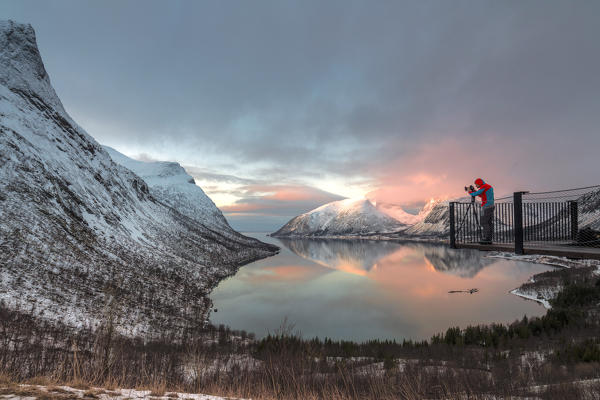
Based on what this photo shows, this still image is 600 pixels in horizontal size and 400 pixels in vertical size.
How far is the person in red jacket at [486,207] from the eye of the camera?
1141cm

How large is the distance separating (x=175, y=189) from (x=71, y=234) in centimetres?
13306

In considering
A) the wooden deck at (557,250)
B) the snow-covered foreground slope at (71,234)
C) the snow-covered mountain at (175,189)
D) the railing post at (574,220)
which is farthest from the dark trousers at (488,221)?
the snow-covered mountain at (175,189)

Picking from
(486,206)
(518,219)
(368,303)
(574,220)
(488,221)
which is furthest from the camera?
(368,303)

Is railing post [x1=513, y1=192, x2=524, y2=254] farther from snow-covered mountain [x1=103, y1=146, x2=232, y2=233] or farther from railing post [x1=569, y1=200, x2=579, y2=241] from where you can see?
snow-covered mountain [x1=103, y1=146, x2=232, y2=233]

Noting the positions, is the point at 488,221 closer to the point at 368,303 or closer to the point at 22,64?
the point at 368,303

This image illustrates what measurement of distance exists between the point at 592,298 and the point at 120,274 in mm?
53306

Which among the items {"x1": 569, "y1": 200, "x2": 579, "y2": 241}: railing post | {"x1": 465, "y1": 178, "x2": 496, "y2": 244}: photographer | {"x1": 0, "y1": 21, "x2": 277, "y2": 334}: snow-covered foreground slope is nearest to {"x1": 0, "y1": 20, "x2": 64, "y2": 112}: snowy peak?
{"x1": 0, "y1": 21, "x2": 277, "y2": 334}: snow-covered foreground slope

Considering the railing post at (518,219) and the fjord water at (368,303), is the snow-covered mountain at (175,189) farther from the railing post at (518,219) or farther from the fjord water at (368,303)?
the railing post at (518,219)

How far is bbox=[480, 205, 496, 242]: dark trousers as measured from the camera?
11391 mm

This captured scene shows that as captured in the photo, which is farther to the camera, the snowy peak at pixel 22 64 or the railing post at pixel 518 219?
the snowy peak at pixel 22 64

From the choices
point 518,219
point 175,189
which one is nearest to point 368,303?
point 518,219

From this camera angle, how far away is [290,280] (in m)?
65.3

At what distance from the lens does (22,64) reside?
58.0 meters

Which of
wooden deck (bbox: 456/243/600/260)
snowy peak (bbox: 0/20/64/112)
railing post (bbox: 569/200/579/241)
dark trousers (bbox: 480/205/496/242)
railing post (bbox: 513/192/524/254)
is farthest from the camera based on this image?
snowy peak (bbox: 0/20/64/112)
